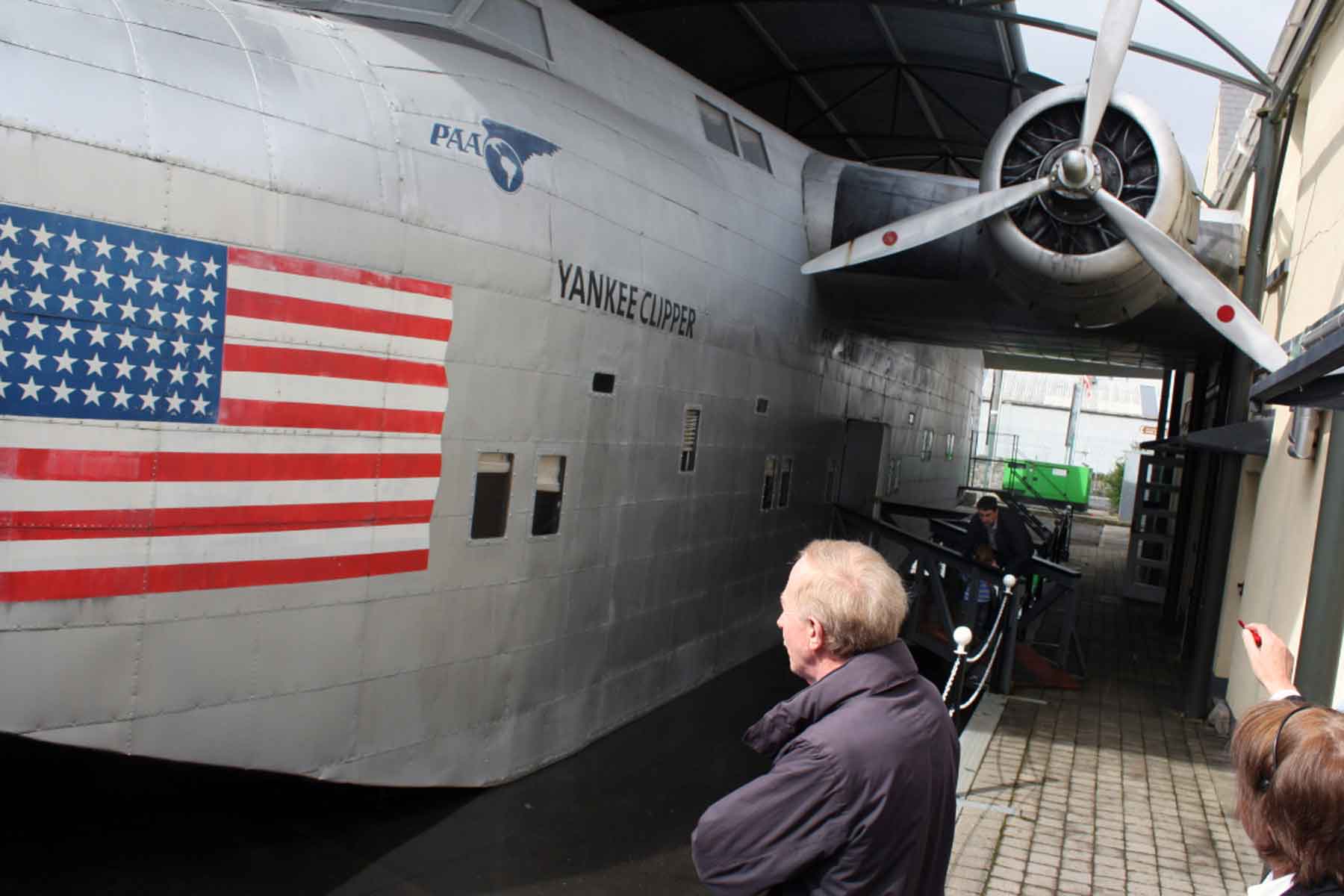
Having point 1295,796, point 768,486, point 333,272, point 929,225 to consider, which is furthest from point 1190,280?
point 1295,796

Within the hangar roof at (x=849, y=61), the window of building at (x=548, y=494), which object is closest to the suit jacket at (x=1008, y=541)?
the window of building at (x=548, y=494)

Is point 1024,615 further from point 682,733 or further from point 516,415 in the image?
point 516,415

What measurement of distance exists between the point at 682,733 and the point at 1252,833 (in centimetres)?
736

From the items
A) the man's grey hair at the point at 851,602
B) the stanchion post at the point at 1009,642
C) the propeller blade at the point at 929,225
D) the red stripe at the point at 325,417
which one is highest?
the propeller blade at the point at 929,225

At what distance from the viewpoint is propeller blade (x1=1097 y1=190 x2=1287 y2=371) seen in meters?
8.84

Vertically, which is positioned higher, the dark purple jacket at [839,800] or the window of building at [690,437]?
the window of building at [690,437]

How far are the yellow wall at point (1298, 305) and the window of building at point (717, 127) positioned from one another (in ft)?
17.5

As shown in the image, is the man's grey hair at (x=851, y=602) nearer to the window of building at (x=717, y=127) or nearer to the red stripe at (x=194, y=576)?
the red stripe at (x=194, y=576)

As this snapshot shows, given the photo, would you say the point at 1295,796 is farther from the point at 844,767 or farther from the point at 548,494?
the point at 548,494

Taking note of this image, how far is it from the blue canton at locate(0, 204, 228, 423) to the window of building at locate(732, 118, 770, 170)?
280 inches

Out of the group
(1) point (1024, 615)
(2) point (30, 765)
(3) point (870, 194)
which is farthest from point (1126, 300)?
(2) point (30, 765)

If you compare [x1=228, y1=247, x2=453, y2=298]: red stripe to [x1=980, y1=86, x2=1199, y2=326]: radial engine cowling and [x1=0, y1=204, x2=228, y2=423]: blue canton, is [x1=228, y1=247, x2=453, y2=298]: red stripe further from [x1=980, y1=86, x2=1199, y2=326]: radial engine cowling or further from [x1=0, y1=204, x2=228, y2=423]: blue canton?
[x1=980, y1=86, x2=1199, y2=326]: radial engine cowling

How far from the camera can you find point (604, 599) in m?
8.30

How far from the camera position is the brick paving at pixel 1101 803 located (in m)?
6.21
